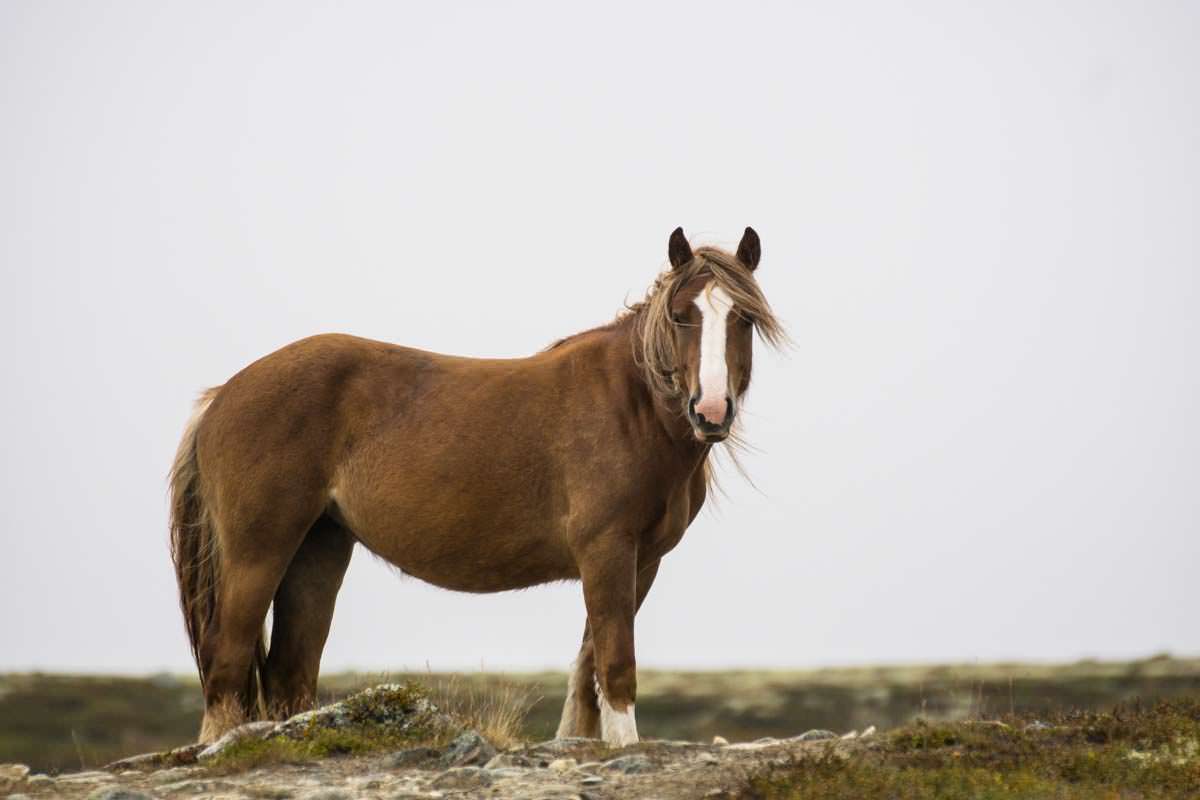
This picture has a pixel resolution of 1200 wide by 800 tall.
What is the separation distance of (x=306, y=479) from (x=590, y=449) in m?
2.29

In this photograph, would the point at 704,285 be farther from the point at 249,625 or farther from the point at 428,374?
the point at 249,625

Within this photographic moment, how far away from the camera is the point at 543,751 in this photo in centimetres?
914

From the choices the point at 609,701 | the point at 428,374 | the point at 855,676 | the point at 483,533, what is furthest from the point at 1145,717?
the point at 855,676

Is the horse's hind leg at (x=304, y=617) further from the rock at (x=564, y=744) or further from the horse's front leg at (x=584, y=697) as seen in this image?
the rock at (x=564, y=744)

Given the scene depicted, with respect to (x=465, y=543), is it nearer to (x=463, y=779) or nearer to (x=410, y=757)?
(x=410, y=757)

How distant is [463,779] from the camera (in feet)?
27.0

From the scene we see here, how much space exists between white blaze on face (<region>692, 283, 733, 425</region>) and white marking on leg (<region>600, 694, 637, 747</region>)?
2081 mm

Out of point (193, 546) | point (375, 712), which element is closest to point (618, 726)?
point (375, 712)

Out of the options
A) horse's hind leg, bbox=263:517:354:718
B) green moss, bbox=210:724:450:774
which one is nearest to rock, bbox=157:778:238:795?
green moss, bbox=210:724:450:774

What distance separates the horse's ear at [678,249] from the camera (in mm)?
9961

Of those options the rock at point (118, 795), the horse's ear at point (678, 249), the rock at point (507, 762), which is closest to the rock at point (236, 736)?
the rock at point (118, 795)

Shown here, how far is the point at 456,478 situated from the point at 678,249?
7.67 feet

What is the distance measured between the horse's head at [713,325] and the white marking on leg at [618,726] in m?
1.90

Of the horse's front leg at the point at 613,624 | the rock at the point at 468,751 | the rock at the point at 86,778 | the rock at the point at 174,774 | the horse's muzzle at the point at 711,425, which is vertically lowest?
the rock at the point at 86,778
